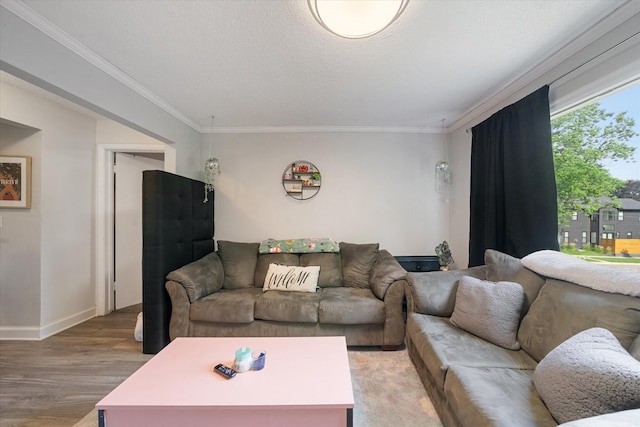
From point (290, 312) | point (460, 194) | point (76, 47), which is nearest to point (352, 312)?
point (290, 312)

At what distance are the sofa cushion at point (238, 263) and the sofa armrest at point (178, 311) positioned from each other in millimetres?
532

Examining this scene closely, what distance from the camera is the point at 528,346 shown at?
4.87 feet

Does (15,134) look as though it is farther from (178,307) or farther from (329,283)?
(329,283)

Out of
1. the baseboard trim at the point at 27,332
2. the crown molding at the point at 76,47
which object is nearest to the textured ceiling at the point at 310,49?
the crown molding at the point at 76,47

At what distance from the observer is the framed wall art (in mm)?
2543

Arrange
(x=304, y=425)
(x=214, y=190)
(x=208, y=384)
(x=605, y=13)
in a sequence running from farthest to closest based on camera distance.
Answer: (x=214, y=190) → (x=605, y=13) → (x=208, y=384) → (x=304, y=425)

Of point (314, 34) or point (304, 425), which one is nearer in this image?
point (304, 425)

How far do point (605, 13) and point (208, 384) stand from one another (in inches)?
120

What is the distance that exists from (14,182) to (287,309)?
3103 millimetres

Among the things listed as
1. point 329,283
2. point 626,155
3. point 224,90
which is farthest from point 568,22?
point 329,283

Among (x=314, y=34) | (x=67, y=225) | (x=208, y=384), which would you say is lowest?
(x=208, y=384)

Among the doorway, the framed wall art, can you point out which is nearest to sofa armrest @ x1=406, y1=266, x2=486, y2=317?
the doorway

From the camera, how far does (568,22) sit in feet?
5.06

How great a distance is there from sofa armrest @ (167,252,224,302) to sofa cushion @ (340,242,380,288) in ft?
4.69
